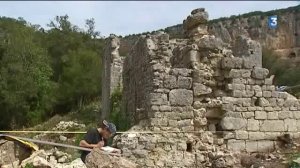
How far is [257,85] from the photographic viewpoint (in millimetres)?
11234

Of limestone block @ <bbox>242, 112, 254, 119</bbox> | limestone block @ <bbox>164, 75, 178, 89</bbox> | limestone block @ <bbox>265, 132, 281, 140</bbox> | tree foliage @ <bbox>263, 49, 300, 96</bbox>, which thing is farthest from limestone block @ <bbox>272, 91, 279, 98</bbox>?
tree foliage @ <bbox>263, 49, 300, 96</bbox>

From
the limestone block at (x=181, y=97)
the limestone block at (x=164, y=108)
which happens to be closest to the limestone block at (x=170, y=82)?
the limestone block at (x=181, y=97)

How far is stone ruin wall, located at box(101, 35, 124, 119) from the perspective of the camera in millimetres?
23609

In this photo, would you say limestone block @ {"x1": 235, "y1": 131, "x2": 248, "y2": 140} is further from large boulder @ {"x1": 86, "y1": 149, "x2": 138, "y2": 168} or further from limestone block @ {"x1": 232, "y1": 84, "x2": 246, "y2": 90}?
large boulder @ {"x1": 86, "y1": 149, "x2": 138, "y2": 168}

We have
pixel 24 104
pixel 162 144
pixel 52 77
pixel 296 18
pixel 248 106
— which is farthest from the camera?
pixel 296 18

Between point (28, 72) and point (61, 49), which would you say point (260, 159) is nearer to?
point (28, 72)

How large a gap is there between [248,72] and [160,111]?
2.13 metres

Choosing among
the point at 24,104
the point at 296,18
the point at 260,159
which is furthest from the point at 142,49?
the point at 296,18

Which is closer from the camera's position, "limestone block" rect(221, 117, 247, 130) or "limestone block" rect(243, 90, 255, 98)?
"limestone block" rect(221, 117, 247, 130)

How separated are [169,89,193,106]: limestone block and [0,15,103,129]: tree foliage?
79.8 ft

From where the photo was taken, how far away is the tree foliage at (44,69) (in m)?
34.0

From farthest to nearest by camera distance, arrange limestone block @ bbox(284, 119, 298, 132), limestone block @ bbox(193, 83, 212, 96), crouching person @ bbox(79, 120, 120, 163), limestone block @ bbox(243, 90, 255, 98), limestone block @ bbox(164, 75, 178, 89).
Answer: limestone block @ bbox(284, 119, 298, 132), limestone block @ bbox(243, 90, 255, 98), limestone block @ bbox(193, 83, 212, 96), limestone block @ bbox(164, 75, 178, 89), crouching person @ bbox(79, 120, 120, 163)

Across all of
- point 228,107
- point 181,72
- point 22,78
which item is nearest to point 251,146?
point 228,107

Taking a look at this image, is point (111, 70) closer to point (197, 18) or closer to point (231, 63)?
point (197, 18)
